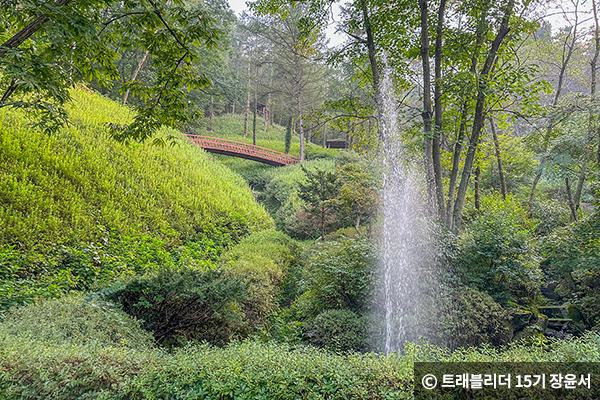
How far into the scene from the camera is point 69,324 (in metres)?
3.23

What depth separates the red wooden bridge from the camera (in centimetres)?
2186

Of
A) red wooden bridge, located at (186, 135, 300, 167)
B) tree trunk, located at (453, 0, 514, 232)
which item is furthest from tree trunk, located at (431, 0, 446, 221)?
red wooden bridge, located at (186, 135, 300, 167)

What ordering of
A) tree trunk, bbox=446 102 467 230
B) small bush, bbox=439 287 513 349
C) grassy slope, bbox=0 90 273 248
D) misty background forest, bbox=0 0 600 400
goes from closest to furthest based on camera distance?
misty background forest, bbox=0 0 600 400, small bush, bbox=439 287 513 349, grassy slope, bbox=0 90 273 248, tree trunk, bbox=446 102 467 230

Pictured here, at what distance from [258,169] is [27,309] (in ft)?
70.1

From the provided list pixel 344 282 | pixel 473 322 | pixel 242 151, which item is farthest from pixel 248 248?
pixel 242 151

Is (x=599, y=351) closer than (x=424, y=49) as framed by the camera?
Yes

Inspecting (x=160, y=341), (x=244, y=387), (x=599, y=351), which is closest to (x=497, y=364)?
(x=599, y=351)

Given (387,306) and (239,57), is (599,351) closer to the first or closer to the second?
(387,306)

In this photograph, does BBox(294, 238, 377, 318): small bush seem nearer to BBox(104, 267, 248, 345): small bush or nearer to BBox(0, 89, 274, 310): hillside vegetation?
BBox(104, 267, 248, 345): small bush

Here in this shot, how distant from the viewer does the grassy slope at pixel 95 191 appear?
575 cm

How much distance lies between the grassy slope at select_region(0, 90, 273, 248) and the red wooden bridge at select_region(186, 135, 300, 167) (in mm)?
10185

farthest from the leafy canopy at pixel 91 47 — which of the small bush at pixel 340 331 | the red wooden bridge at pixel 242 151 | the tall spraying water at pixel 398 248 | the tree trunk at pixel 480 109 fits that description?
the red wooden bridge at pixel 242 151

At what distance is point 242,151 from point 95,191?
52.8ft

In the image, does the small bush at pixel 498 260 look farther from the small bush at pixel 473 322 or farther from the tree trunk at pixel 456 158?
the tree trunk at pixel 456 158
